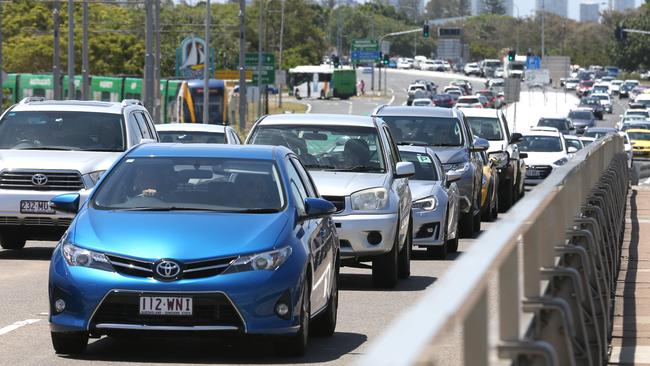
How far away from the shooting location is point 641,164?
185 feet

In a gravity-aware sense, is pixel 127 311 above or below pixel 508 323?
below

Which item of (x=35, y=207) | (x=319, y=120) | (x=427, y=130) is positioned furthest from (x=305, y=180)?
(x=427, y=130)

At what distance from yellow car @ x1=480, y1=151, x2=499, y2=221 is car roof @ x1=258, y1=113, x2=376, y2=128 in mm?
10741

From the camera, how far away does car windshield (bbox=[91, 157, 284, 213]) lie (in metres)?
11.6

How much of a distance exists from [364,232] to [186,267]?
5.77 metres

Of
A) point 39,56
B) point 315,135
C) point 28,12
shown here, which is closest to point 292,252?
point 315,135

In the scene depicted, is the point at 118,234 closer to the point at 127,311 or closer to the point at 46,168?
the point at 127,311

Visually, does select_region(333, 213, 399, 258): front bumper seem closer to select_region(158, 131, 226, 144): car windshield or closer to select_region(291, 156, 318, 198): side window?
select_region(291, 156, 318, 198): side window

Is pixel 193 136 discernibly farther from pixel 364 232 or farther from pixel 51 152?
pixel 364 232

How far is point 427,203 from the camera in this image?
20.9 meters

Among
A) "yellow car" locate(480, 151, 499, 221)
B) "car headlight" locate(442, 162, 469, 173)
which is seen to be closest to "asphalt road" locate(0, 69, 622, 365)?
"car headlight" locate(442, 162, 469, 173)

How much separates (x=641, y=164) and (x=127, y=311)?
155ft

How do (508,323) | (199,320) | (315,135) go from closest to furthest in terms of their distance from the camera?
(508,323), (199,320), (315,135)

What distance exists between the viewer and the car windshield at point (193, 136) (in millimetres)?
26297
